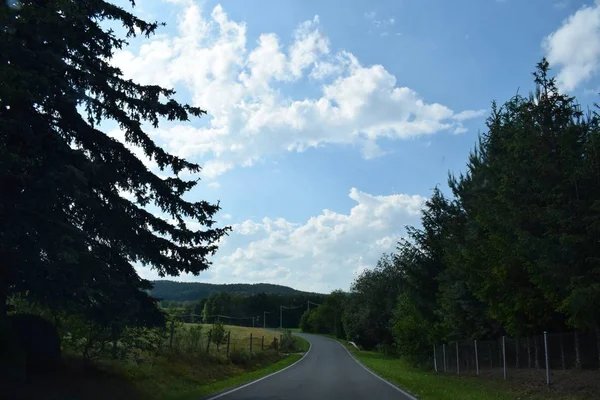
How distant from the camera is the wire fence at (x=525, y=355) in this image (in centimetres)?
1753

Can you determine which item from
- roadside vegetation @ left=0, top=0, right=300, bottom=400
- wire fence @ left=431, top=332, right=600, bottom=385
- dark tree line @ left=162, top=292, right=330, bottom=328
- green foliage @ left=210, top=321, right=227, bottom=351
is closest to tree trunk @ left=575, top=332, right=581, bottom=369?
wire fence @ left=431, top=332, right=600, bottom=385

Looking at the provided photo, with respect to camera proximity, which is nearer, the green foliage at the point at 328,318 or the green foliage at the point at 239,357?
the green foliage at the point at 239,357

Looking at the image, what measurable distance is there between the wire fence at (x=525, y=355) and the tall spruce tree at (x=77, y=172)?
37.2ft

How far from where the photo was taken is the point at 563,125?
17.8 m

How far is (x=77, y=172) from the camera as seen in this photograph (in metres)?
11.4

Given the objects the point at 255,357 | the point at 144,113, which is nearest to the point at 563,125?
the point at 144,113

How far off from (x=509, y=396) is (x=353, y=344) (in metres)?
66.8

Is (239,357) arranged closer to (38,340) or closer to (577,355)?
(577,355)

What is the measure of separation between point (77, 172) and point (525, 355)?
59.1 feet

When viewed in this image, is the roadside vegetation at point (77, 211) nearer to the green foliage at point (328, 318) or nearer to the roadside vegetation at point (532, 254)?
the roadside vegetation at point (532, 254)

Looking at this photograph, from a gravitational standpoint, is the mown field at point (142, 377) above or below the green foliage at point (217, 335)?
below

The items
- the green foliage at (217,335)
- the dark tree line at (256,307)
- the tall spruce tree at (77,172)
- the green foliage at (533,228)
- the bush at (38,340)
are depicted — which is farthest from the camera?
the dark tree line at (256,307)

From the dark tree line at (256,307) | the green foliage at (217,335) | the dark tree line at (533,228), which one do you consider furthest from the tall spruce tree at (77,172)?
the dark tree line at (256,307)

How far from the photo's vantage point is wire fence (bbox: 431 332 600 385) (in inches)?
690
